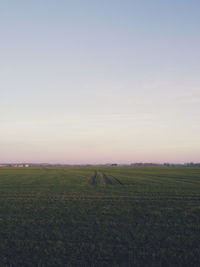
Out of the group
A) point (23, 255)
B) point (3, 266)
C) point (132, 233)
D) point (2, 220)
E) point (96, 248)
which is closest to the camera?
point (3, 266)

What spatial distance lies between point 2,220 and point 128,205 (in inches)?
448

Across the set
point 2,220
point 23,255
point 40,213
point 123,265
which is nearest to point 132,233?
point 123,265

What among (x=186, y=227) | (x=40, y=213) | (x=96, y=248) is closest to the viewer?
(x=96, y=248)

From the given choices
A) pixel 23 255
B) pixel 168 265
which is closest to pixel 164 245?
pixel 168 265

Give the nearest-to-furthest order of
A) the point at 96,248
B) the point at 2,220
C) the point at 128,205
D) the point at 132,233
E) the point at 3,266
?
the point at 3,266
the point at 96,248
the point at 132,233
the point at 2,220
the point at 128,205

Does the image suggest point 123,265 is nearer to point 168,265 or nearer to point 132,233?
point 168,265

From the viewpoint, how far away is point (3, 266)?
895 cm

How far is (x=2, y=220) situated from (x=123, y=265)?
10400 millimetres

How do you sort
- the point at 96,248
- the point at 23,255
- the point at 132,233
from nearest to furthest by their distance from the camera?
the point at 23,255, the point at 96,248, the point at 132,233

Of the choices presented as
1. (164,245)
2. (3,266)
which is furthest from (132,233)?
(3,266)

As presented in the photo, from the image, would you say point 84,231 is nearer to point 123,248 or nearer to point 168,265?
point 123,248

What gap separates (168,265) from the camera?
9.10 m

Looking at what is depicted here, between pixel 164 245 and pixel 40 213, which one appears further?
pixel 40 213

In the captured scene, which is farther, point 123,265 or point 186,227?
point 186,227
